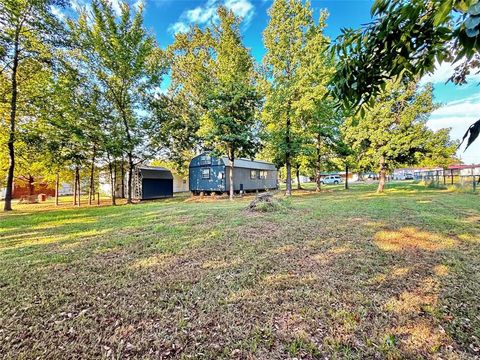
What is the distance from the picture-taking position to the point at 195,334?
2.21m

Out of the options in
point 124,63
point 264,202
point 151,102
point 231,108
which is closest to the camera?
point 264,202

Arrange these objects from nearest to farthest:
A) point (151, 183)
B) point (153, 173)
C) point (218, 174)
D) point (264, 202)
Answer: point (264, 202) < point (218, 174) < point (151, 183) < point (153, 173)

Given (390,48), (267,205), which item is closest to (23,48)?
(267,205)

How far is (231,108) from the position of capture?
48.5 feet

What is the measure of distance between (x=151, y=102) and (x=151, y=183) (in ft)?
22.9

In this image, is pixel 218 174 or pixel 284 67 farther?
pixel 218 174

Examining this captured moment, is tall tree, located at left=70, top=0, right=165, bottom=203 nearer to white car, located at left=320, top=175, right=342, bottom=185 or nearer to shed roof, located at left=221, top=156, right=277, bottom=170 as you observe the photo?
shed roof, located at left=221, top=156, right=277, bottom=170

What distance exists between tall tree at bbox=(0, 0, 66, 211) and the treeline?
0.05 metres

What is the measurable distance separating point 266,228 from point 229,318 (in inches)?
153

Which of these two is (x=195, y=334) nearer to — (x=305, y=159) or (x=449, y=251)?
(x=449, y=251)

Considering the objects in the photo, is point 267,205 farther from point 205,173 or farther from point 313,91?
point 205,173

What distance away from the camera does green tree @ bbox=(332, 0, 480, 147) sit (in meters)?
1.75

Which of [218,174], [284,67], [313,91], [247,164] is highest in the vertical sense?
[284,67]

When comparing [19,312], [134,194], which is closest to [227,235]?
[19,312]
